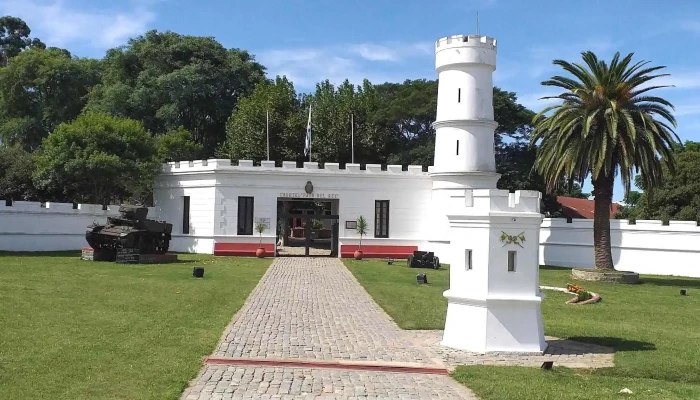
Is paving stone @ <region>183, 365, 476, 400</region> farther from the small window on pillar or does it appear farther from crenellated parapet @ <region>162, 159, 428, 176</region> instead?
crenellated parapet @ <region>162, 159, 428, 176</region>

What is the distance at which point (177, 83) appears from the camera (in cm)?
5581

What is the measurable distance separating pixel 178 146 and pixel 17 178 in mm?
12635

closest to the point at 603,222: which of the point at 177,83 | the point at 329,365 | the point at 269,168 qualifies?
the point at 269,168

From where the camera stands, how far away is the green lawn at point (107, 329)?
8.91m

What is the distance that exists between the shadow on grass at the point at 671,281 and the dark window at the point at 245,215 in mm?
19313

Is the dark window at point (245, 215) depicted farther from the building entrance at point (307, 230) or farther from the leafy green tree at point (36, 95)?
the leafy green tree at point (36, 95)

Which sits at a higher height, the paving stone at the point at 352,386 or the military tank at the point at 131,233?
the military tank at the point at 131,233

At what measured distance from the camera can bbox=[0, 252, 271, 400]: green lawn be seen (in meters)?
8.91

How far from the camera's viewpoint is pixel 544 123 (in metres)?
31.0

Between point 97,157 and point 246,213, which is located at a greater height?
point 97,157

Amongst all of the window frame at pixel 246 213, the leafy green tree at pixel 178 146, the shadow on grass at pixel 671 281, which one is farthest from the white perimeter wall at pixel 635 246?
the leafy green tree at pixel 178 146

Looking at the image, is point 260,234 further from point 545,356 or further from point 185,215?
point 545,356

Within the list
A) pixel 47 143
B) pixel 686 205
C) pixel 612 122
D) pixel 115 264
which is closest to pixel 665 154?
pixel 612 122

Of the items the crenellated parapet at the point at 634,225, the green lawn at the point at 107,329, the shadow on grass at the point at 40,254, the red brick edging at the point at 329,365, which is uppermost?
the crenellated parapet at the point at 634,225
